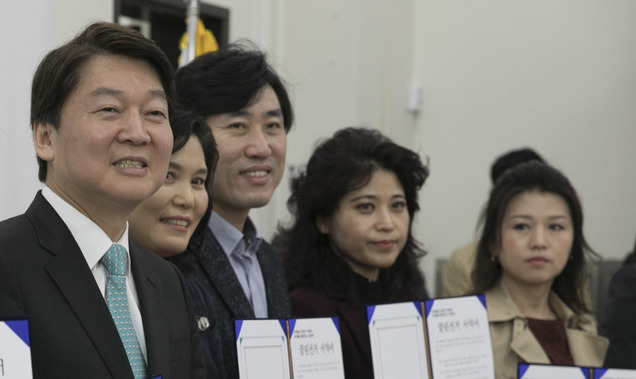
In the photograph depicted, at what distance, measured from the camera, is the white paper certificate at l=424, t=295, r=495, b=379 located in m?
2.74

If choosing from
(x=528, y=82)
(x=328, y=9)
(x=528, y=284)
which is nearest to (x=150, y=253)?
(x=528, y=284)

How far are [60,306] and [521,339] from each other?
2.02 m

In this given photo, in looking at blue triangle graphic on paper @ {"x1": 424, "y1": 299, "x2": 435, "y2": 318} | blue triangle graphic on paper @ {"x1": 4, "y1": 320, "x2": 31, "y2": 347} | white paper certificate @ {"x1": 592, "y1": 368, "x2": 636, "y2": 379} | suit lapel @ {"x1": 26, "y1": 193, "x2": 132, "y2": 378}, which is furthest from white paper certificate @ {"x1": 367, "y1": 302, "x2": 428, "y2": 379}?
blue triangle graphic on paper @ {"x1": 4, "y1": 320, "x2": 31, "y2": 347}

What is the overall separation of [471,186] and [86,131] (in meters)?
5.75

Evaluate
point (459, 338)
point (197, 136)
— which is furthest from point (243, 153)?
point (459, 338)

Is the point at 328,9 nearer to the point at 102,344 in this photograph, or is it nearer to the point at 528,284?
the point at 528,284

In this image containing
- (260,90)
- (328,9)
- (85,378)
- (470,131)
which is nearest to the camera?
(85,378)

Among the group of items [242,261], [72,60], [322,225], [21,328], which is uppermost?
[72,60]

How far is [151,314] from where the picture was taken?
205cm

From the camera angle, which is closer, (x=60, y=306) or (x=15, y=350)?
(x=15, y=350)

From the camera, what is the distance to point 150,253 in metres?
2.26

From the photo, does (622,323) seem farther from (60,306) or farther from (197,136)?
(60,306)

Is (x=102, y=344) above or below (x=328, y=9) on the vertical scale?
below

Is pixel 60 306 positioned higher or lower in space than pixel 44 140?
lower
